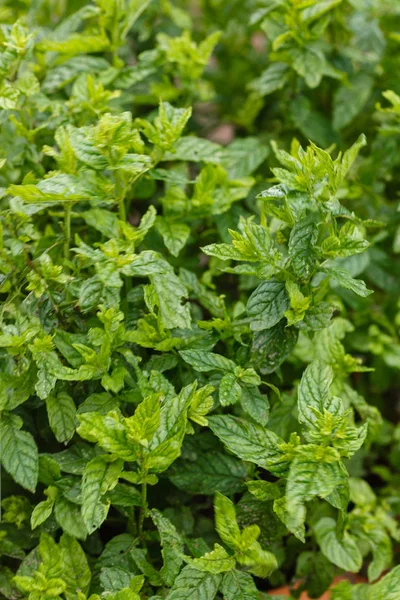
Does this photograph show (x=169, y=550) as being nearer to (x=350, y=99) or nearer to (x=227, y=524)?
(x=227, y=524)

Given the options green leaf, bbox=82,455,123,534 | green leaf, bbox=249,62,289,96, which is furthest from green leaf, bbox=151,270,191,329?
green leaf, bbox=249,62,289,96

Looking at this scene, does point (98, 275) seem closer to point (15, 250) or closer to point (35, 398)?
point (15, 250)

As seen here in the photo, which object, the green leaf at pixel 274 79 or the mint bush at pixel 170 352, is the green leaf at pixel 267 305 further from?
the green leaf at pixel 274 79

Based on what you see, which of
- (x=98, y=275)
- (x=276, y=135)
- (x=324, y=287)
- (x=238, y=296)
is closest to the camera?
(x=98, y=275)

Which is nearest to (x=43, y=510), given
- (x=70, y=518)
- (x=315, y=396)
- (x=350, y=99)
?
(x=70, y=518)

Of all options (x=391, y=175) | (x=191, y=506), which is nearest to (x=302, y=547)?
(x=191, y=506)

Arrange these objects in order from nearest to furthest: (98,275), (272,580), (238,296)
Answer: (98,275) < (272,580) < (238,296)

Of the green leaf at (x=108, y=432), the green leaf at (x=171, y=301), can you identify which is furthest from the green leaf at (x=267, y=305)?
the green leaf at (x=108, y=432)
